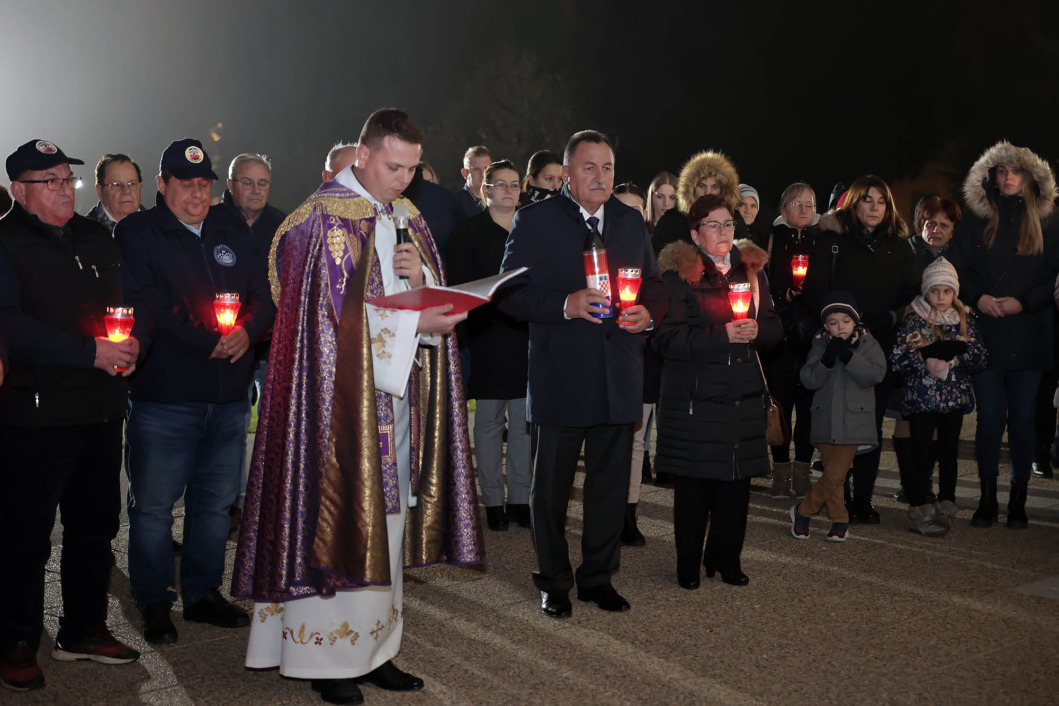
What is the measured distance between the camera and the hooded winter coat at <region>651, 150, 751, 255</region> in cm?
662

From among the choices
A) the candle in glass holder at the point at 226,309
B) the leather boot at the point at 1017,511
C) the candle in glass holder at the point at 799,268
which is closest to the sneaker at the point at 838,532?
the leather boot at the point at 1017,511

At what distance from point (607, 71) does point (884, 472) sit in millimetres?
16096

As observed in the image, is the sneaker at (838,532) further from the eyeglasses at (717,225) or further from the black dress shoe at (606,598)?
the eyeglasses at (717,225)

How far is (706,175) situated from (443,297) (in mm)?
3243

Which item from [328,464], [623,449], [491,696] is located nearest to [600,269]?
[623,449]

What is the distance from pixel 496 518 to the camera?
6965mm

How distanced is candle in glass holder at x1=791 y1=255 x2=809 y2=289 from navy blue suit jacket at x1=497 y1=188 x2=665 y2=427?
7.97ft

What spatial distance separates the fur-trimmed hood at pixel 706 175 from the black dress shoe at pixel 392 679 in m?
3.52

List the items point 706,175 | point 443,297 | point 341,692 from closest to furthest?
point 443,297 < point 341,692 < point 706,175

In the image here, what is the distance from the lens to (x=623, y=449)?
5.44m

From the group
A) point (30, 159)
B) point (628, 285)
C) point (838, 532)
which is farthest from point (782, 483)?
point (30, 159)

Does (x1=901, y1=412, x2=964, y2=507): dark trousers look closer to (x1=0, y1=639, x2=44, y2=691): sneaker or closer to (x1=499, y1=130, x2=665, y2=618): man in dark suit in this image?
(x1=499, y1=130, x2=665, y2=618): man in dark suit

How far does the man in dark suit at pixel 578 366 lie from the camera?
5266 mm

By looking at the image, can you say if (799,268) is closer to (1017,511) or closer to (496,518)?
(1017,511)
